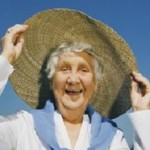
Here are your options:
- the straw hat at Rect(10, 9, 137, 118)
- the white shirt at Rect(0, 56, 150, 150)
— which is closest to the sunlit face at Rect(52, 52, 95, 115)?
the white shirt at Rect(0, 56, 150, 150)

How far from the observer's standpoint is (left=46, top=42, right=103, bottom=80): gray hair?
17.2ft

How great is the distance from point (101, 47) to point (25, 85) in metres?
0.81

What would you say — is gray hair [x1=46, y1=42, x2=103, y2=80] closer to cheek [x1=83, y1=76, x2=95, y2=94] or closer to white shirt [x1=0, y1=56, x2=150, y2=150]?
cheek [x1=83, y1=76, x2=95, y2=94]

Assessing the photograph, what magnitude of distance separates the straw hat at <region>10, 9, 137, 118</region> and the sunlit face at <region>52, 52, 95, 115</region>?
35 centimetres

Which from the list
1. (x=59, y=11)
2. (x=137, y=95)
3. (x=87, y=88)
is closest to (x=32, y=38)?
(x=59, y=11)

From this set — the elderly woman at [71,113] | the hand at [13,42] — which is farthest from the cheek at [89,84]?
the hand at [13,42]

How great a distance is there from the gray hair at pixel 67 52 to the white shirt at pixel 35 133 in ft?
1.36

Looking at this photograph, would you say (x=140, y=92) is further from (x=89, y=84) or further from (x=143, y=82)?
(x=89, y=84)

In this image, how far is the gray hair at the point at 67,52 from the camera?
5230 millimetres

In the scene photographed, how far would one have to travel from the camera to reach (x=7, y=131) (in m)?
4.69

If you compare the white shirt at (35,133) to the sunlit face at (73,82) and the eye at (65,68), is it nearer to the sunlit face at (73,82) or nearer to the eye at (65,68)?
the sunlit face at (73,82)

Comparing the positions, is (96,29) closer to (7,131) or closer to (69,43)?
(69,43)

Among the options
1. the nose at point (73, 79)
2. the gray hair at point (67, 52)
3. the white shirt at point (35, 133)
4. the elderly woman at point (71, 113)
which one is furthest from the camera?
the gray hair at point (67, 52)

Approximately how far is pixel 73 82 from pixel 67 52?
31 centimetres
